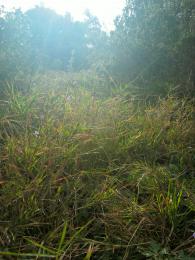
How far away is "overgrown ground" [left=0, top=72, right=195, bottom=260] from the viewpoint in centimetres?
131

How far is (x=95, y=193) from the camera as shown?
1.62m

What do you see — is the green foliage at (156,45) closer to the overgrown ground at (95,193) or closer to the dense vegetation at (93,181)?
the dense vegetation at (93,181)

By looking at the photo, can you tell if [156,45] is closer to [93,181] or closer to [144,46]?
[144,46]

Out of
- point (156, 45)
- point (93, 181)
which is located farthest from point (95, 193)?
point (156, 45)

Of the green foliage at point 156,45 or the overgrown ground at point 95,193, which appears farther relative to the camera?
the green foliage at point 156,45

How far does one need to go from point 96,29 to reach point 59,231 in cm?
1376

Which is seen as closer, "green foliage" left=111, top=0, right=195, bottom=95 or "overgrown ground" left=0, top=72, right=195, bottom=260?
"overgrown ground" left=0, top=72, right=195, bottom=260

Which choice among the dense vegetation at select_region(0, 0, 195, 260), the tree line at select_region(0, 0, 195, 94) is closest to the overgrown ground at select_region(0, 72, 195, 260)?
the dense vegetation at select_region(0, 0, 195, 260)

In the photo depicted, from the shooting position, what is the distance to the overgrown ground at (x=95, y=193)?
4.29 feet

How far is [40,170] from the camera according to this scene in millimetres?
1634

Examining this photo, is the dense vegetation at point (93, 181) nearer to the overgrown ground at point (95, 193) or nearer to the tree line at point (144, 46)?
the overgrown ground at point (95, 193)

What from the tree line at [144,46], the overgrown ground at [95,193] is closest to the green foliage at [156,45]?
the tree line at [144,46]

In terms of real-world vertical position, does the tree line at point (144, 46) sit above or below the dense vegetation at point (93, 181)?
above

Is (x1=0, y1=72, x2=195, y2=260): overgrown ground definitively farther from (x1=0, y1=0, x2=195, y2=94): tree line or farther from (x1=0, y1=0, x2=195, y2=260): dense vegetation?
(x1=0, y1=0, x2=195, y2=94): tree line
